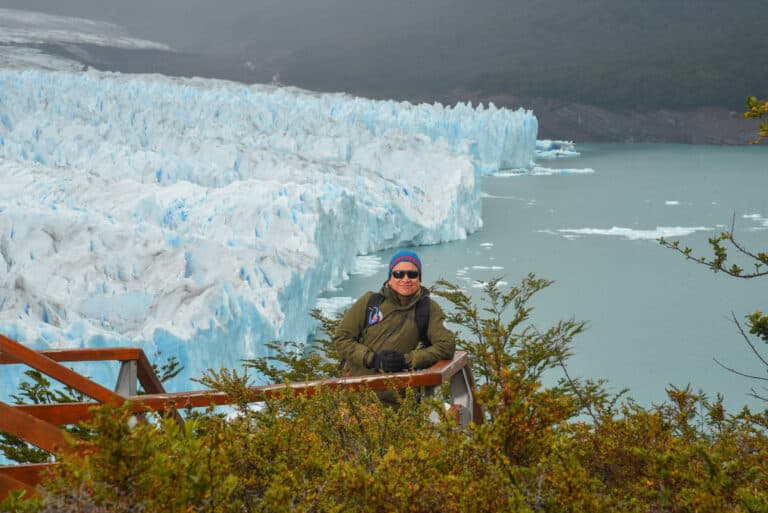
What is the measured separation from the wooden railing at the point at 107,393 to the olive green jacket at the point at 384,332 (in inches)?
11.5

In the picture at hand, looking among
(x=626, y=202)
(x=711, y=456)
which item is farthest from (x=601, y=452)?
(x=626, y=202)

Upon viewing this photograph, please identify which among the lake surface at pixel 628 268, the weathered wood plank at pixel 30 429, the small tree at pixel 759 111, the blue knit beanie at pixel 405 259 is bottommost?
the lake surface at pixel 628 268

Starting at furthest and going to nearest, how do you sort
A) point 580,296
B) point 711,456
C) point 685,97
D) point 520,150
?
point 685,97
point 520,150
point 580,296
point 711,456

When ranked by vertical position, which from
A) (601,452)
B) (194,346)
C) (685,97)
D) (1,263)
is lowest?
(194,346)

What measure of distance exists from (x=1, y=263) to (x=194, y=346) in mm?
3288

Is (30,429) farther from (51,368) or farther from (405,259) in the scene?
(405,259)

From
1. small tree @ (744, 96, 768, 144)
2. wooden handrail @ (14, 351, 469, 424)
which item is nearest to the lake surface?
small tree @ (744, 96, 768, 144)

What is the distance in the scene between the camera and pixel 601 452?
8.88 feet

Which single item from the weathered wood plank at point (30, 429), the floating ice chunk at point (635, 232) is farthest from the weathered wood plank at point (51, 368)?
the floating ice chunk at point (635, 232)

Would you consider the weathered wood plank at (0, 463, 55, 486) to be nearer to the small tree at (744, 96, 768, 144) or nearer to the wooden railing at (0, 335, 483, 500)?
the wooden railing at (0, 335, 483, 500)

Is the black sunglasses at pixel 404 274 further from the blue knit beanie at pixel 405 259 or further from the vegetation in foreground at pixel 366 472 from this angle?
the vegetation in foreground at pixel 366 472

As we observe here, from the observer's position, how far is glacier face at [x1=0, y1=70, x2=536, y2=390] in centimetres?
975

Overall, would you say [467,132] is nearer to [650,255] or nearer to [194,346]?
[650,255]

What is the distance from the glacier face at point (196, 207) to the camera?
975cm
